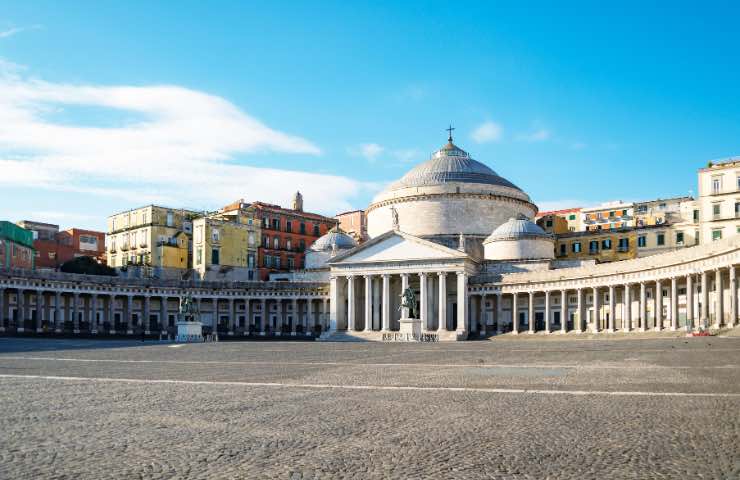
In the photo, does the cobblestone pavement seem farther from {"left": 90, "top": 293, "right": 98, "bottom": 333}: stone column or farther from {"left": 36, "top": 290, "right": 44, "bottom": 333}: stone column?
{"left": 90, "top": 293, "right": 98, "bottom": 333}: stone column

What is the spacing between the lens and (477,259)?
8612cm

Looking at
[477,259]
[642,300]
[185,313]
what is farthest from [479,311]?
[185,313]

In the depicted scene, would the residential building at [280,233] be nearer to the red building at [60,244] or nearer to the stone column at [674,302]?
the red building at [60,244]

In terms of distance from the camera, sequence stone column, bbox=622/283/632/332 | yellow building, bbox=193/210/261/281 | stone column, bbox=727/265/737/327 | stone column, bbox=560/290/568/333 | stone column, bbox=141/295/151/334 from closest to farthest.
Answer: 1. stone column, bbox=727/265/737/327
2. stone column, bbox=622/283/632/332
3. stone column, bbox=560/290/568/333
4. stone column, bbox=141/295/151/334
5. yellow building, bbox=193/210/261/281

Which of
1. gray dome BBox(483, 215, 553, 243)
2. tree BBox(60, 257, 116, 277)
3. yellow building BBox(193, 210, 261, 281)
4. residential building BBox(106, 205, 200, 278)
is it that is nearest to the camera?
gray dome BBox(483, 215, 553, 243)

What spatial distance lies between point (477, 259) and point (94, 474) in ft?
259

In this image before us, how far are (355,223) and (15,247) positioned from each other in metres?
49.3

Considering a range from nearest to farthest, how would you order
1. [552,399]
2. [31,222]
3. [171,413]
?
[171,413] → [552,399] → [31,222]

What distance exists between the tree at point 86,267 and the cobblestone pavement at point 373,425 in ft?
234

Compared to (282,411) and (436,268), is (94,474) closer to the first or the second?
(282,411)

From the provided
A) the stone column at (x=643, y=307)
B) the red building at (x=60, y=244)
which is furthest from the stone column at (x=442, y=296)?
the red building at (x=60, y=244)

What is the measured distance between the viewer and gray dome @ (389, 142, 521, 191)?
300 ft

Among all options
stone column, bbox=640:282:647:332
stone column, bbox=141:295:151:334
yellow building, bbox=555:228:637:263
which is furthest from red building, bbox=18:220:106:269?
stone column, bbox=640:282:647:332

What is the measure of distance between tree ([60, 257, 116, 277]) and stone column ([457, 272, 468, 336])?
41.6m
